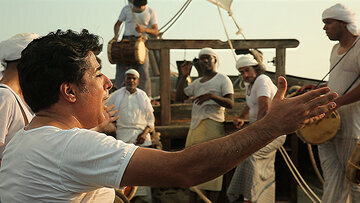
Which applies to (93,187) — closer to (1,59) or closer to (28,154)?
(28,154)

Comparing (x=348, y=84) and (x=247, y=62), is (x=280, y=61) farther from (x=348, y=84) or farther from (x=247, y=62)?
(x=348, y=84)

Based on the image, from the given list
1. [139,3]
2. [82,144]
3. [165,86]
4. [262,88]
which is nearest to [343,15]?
[262,88]

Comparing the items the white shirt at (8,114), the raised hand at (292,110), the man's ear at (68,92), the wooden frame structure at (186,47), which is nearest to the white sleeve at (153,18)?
the wooden frame structure at (186,47)

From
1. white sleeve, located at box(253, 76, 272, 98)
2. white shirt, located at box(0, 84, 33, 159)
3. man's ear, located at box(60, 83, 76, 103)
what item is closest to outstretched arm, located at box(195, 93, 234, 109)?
white sleeve, located at box(253, 76, 272, 98)

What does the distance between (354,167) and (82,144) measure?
305cm

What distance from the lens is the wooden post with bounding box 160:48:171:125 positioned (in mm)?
7352

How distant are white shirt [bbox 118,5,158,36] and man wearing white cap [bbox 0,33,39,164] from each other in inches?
201

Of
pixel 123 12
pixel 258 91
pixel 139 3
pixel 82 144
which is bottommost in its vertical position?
pixel 258 91

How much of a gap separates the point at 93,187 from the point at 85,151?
14 centimetres

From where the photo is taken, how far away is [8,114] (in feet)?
9.18

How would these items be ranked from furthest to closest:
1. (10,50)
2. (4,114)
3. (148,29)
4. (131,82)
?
(148,29), (131,82), (10,50), (4,114)

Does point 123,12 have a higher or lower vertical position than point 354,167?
higher

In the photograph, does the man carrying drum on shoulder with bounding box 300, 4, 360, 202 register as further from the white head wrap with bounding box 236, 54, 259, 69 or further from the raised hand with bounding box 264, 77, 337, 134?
the raised hand with bounding box 264, 77, 337, 134

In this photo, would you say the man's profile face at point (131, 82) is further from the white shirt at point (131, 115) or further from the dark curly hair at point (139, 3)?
the dark curly hair at point (139, 3)
